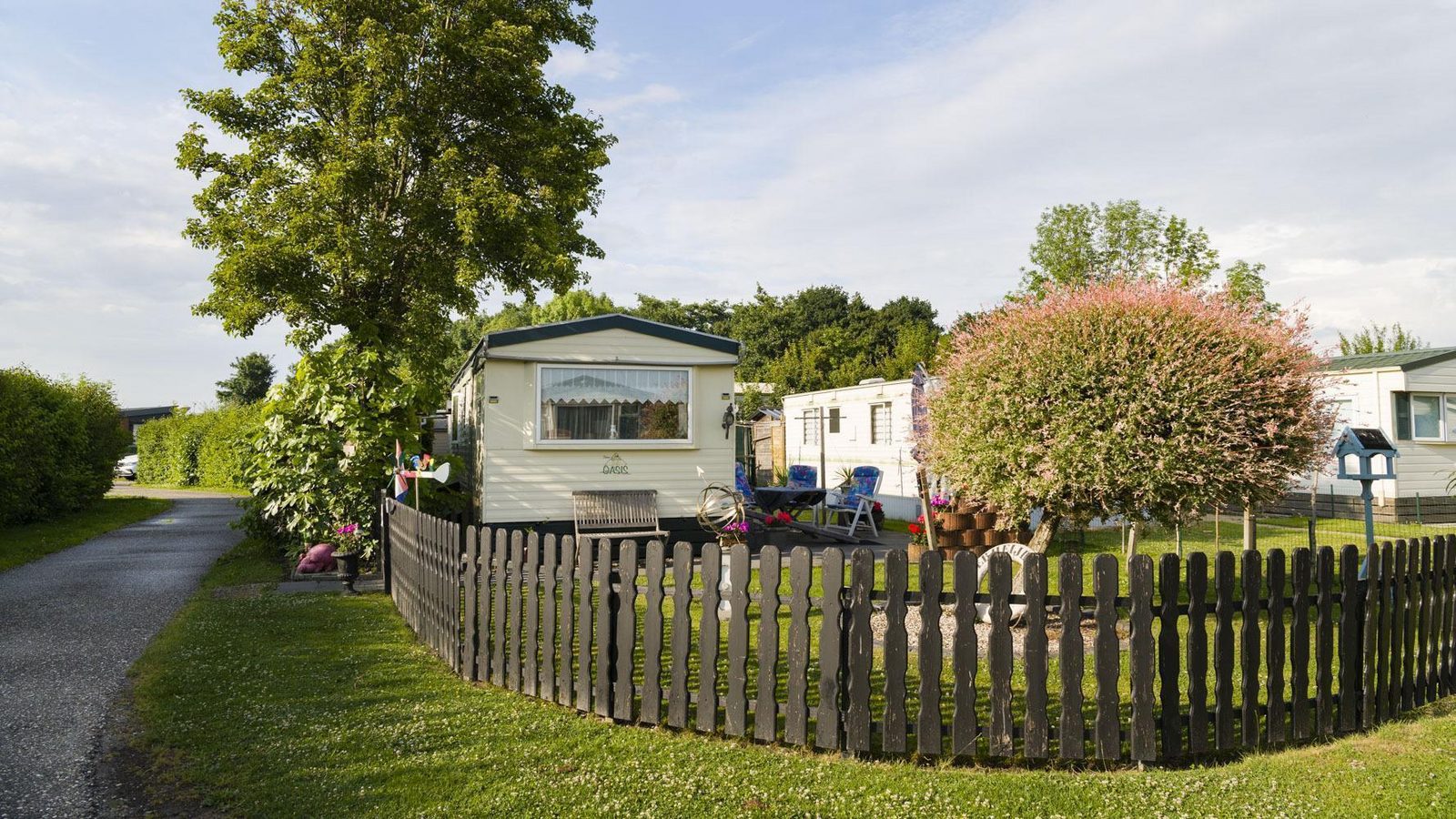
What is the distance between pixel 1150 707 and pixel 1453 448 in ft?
57.5

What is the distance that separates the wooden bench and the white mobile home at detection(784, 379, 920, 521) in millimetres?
5224

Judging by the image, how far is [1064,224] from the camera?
2961 centimetres

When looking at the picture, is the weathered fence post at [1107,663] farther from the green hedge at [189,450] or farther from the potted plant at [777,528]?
the green hedge at [189,450]

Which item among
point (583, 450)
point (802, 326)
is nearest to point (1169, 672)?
point (583, 450)

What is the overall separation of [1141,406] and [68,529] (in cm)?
1603

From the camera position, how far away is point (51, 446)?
47.9 feet

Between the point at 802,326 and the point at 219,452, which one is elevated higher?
the point at 802,326

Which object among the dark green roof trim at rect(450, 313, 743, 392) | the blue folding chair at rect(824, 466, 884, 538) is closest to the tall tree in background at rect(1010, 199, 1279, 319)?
the blue folding chair at rect(824, 466, 884, 538)

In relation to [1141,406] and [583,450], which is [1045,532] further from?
[583,450]

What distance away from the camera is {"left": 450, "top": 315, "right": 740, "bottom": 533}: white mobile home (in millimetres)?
A: 10227

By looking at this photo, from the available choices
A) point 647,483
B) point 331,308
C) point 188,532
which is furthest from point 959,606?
point 188,532

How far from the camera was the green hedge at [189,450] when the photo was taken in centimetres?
2577

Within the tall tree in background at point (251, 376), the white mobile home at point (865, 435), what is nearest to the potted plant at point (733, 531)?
the white mobile home at point (865, 435)

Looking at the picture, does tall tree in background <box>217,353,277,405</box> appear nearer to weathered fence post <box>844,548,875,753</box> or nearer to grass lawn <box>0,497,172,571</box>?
grass lawn <box>0,497,172,571</box>
